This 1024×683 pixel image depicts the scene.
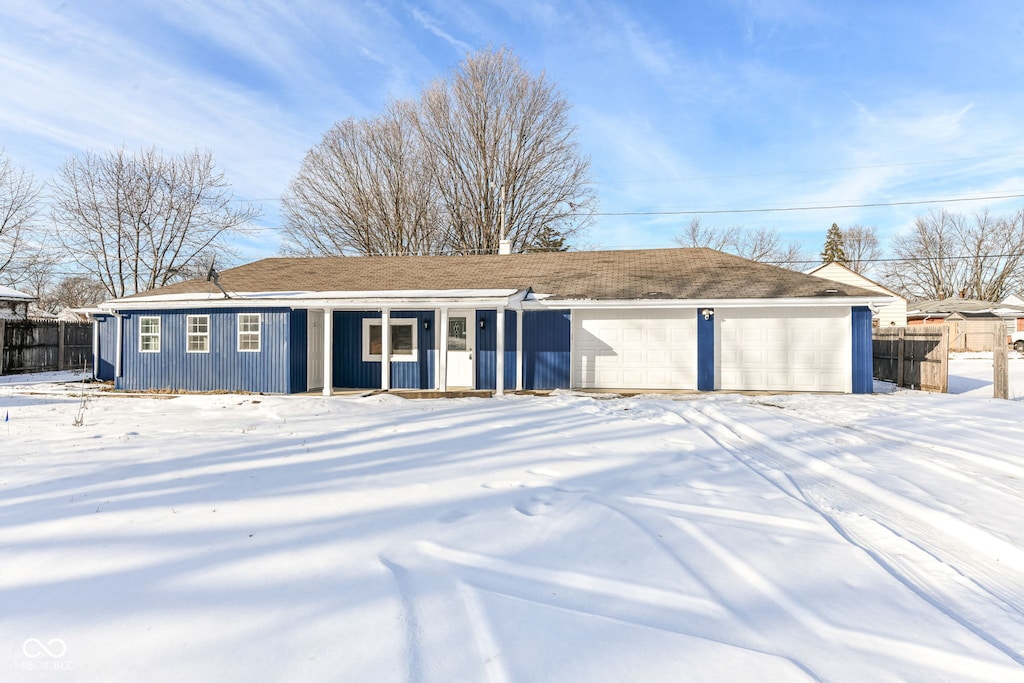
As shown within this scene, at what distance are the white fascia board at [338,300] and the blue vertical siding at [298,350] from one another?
46 cm

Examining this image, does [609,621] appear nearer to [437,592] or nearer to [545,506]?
[437,592]

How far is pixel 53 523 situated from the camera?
356cm

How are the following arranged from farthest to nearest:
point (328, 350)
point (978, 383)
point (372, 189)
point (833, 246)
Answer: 1. point (833, 246)
2. point (372, 189)
3. point (978, 383)
4. point (328, 350)

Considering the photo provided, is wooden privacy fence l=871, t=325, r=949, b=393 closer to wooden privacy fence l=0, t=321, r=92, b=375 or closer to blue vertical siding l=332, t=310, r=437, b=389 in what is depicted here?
blue vertical siding l=332, t=310, r=437, b=389

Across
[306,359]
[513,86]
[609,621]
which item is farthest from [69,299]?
[609,621]

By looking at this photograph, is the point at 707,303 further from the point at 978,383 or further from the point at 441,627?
the point at 441,627

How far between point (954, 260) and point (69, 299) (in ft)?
249

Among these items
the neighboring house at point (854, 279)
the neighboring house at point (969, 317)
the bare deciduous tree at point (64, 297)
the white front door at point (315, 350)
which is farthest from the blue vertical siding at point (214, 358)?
the bare deciduous tree at point (64, 297)

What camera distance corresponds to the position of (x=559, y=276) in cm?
1471

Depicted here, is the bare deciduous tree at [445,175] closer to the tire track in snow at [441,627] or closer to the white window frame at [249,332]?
the white window frame at [249,332]

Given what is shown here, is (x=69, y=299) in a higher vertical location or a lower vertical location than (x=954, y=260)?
lower

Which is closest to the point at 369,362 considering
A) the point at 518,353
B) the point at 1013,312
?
the point at 518,353

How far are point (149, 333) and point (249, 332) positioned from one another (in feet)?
9.10

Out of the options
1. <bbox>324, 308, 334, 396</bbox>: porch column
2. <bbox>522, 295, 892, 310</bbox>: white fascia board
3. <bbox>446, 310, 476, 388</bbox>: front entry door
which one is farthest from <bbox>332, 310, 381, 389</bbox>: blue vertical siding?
<bbox>522, 295, 892, 310</bbox>: white fascia board
